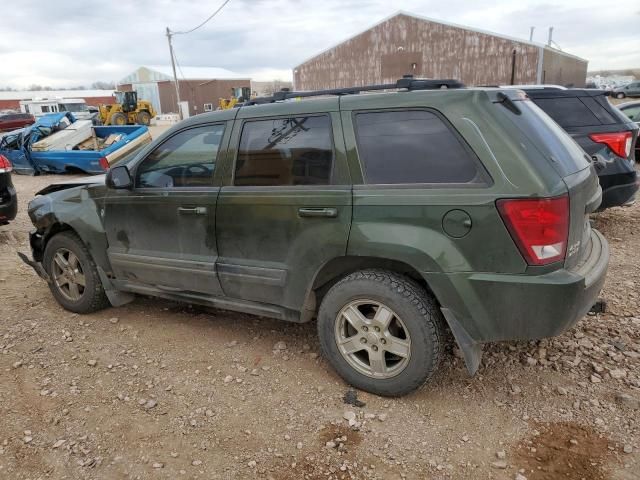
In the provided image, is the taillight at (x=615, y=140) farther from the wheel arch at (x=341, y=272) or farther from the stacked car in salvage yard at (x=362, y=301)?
the wheel arch at (x=341, y=272)

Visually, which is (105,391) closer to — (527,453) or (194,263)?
(194,263)

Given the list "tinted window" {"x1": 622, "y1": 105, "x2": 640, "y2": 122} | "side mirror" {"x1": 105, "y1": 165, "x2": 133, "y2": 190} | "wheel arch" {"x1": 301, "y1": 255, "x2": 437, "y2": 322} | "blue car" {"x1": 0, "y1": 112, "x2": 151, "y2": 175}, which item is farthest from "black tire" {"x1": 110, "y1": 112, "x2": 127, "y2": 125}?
"wheel arch" {"x1": 301, "y1": 255, "x2": 437, "y2": 322}

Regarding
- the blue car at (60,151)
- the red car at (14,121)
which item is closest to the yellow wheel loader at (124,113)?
the red car at (14,121)

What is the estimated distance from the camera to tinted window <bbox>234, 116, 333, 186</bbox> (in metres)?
3.04

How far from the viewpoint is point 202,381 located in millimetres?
3314

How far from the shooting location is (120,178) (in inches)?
148

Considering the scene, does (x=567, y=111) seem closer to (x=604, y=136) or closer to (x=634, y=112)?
(x=604, y=136)

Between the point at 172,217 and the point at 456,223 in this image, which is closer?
the point at 456,223

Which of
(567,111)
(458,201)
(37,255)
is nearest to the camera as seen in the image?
(458,201)

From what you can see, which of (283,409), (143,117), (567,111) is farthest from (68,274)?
(143,117)

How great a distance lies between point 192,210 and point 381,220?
56.7 inches

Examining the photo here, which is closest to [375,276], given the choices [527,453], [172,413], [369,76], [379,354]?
[379,354]

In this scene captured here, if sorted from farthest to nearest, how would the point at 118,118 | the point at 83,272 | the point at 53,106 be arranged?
the point at 53,106, the point at 118,118, the point at 83,272

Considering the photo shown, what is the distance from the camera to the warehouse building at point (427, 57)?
108ft
